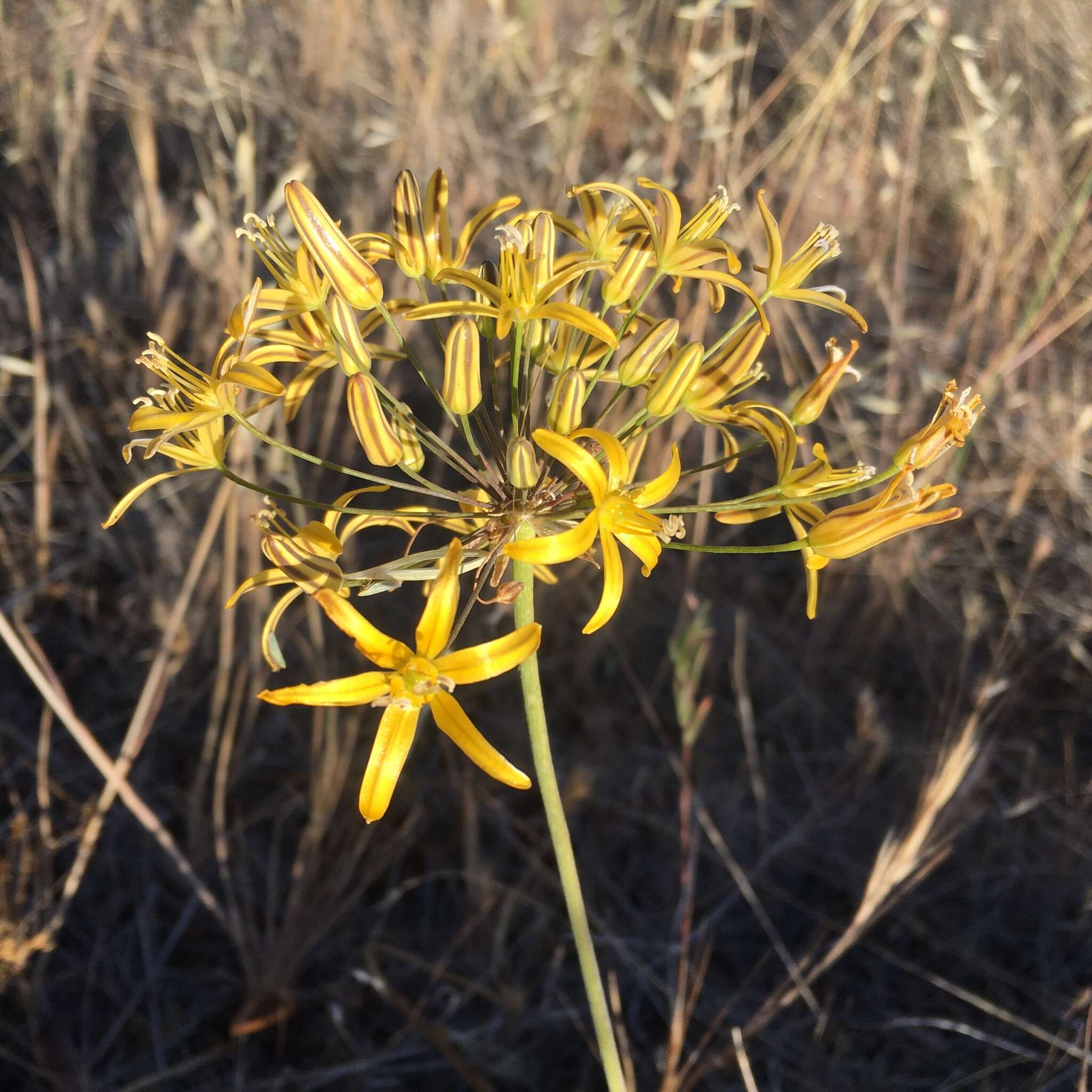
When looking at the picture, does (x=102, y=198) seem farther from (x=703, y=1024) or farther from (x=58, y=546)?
(x=703, y=1024)

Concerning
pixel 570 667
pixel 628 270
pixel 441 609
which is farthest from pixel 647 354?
pixel 570 667

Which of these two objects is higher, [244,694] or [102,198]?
[102,198]

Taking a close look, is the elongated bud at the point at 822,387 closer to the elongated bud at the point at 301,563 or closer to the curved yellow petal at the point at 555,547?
the curved yellow petal at the point at 555,547

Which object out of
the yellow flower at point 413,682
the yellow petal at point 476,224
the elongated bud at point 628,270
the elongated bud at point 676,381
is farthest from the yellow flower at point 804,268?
the yellow flower at point 413,682

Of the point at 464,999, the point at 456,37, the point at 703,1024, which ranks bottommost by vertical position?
the point at 703,1024

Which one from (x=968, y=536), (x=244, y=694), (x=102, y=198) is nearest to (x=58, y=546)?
(x=244, y=694)

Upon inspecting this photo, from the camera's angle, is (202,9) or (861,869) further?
(202,9)

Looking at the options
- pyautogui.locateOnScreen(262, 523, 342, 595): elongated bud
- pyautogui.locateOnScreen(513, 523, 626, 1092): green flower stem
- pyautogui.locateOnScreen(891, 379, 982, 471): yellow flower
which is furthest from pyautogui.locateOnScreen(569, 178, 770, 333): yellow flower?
pyautogui.locateOnScreen(262, 523, 342, 595): elongated bud
